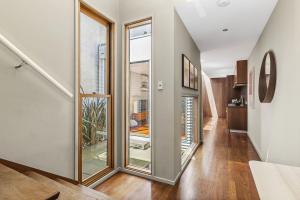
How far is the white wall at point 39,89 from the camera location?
1.31 metres

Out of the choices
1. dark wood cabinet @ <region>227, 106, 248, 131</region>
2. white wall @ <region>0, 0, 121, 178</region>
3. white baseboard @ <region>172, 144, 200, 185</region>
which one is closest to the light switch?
white wall @ <region>0, 0, 121, 178</region>

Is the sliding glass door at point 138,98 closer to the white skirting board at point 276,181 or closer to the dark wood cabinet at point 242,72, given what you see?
the white skirting board at point 276,181

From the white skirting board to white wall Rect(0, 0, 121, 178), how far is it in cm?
176

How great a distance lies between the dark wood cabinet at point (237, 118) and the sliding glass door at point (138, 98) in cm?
405

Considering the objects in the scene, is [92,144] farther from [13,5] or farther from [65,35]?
[13,5]

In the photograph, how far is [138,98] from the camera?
281 cm

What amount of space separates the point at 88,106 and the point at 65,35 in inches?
35.5

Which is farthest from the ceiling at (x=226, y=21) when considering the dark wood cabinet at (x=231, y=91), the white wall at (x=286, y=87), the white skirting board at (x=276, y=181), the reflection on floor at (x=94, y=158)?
the dark wood cabinet at (x=231, y=91)

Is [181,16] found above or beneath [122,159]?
above

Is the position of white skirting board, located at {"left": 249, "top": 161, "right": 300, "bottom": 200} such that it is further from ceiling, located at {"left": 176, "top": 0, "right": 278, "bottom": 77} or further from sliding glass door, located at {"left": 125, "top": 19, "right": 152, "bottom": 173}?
ceiling, located at {"left": 176, "top": 0, "right": 278, "bottom": 77}

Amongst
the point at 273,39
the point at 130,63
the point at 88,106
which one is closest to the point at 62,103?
the point at 88,106

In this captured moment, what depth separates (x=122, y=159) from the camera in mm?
2564

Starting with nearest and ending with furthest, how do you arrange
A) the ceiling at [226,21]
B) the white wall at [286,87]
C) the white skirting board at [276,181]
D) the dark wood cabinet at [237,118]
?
the white skirting board at [276,181] → the white wall at [286,87] → the ceiling at [226,21] → the dark wood cabinet at [237,118]

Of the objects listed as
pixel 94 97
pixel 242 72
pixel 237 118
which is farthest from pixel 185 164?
pixel 242 72
